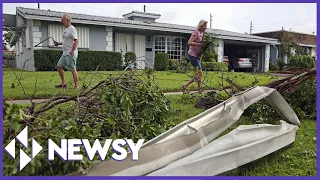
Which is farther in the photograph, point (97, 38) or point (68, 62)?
point (97, 38)

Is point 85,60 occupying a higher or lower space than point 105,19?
lower

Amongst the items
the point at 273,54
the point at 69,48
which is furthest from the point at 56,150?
the point at 273,54

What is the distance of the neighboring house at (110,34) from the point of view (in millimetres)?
15610

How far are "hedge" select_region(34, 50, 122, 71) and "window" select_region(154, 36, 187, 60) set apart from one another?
15.5ft

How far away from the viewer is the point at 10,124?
2008 mm

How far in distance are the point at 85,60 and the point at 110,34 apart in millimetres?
2835

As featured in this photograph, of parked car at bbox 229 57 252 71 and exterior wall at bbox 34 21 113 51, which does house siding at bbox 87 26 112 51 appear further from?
parked car at bbox 229 57 252 71

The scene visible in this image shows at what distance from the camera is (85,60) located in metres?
15.8

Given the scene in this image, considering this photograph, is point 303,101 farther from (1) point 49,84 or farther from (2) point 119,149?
(1) point 49,84

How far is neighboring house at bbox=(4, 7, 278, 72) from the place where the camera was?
15610 mm

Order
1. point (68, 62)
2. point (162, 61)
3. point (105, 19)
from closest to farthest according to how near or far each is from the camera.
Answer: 1. point (68, 62)
2. point (162, 61)
3. point (105, 19)

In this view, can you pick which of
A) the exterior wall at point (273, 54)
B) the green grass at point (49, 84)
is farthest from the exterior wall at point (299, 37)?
the green grass at point (49, 84)

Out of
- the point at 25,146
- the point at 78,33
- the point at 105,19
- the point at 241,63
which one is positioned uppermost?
the point at 105,19

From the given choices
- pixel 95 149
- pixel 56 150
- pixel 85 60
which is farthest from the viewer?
pixel 85 60
